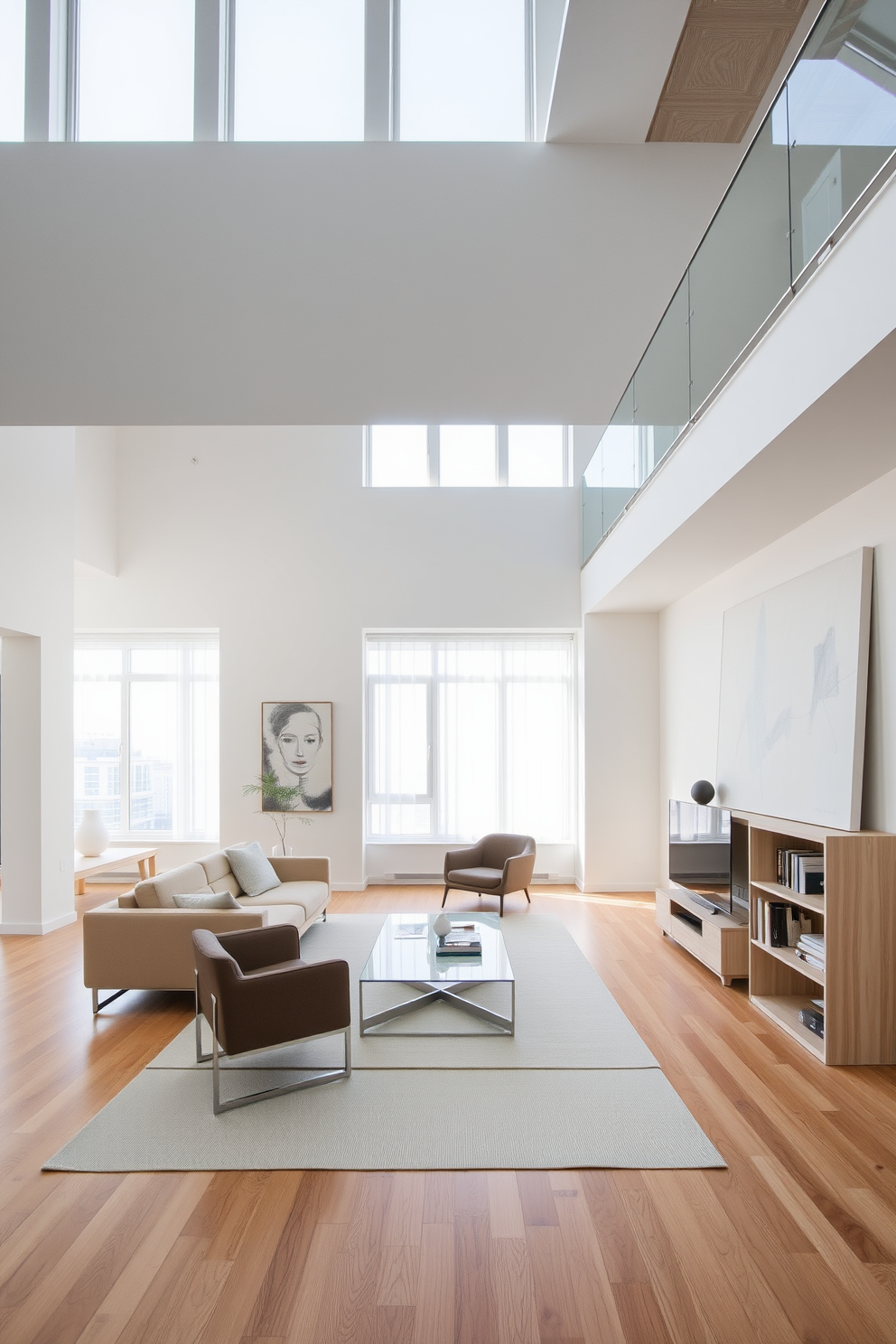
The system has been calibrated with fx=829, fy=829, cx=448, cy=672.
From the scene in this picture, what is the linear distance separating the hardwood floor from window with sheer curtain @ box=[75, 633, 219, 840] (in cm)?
582

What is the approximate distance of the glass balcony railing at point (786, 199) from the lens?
275 cm

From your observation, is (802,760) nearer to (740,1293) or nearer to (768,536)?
(768,536)

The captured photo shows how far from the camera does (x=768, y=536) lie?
545cm

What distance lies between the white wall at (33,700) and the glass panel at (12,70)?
129 inches

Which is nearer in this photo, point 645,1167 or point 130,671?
point 645,1167

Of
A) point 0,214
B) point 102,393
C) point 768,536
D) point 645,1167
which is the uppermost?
point 0,214

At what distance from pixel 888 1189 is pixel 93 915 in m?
4.36

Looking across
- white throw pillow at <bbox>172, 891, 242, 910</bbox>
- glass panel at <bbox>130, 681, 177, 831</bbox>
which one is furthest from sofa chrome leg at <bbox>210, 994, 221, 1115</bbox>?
glass panel at <bbox>130, 681, 177, 831</bbox>

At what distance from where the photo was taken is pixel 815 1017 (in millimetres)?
4398

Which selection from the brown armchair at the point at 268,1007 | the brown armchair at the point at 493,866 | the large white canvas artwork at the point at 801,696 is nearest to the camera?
the brown armchair at the point at 268,1007

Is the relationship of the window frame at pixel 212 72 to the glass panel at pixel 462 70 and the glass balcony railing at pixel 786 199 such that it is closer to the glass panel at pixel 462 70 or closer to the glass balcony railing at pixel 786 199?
the glass panel at pixel 462 70

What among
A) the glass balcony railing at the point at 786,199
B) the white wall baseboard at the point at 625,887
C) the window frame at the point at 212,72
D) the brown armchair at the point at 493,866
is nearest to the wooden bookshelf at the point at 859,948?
the glass balcony railing at the point at 786,199

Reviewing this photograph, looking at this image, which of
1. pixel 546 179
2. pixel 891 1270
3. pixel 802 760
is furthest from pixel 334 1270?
pixel 546 179

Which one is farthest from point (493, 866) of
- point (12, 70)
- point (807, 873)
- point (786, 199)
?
point (12, 70)
